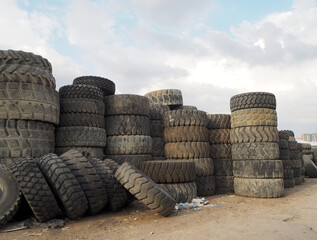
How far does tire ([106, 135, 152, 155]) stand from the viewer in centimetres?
669

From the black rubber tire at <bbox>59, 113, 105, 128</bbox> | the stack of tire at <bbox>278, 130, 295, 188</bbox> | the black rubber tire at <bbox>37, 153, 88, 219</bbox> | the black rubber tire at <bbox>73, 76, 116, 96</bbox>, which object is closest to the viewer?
the black rubber tire at <bbox>37, 153, 88, 219</bbox>

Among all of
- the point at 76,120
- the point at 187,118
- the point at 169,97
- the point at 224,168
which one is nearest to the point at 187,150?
the point at 187,118

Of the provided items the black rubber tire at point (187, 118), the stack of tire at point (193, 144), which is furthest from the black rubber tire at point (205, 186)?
the black rubber tire at point (187, 118)

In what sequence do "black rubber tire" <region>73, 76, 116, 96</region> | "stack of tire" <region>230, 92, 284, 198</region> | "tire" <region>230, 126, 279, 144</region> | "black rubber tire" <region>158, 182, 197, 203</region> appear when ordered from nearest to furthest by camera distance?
"black rubber tire" <region>158, 182, 197, 203</region>
"stack of tire" <region>230, 92, 284, 198</region>
"tire" <region>230, 126, 279, 144</region>
"black rubber tire" <region>73, 76, 116, 96</region>

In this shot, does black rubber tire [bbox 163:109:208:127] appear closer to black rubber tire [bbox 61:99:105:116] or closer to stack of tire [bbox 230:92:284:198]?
stack of tire [bbox 230:92:284:198]

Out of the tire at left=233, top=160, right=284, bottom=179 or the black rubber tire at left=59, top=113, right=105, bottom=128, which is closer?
the black rubber tire at left=59, top=113, right=105, bottom=128

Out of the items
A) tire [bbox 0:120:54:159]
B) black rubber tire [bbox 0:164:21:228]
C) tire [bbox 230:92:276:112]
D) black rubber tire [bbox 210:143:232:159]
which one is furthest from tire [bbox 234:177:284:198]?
black rubber tire [bbox 0:164:21:228]

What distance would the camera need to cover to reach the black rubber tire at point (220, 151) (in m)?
7.18

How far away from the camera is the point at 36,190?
370cm

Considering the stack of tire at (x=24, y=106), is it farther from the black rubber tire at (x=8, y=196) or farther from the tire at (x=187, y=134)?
the tire at (x=187, y=134)

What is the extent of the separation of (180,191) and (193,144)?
5.31 feet

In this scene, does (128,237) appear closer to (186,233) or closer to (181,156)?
(186,233)

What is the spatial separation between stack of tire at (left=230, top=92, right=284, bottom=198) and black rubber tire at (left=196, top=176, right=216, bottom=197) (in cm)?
62

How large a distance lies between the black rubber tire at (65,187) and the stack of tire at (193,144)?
3214 mm
